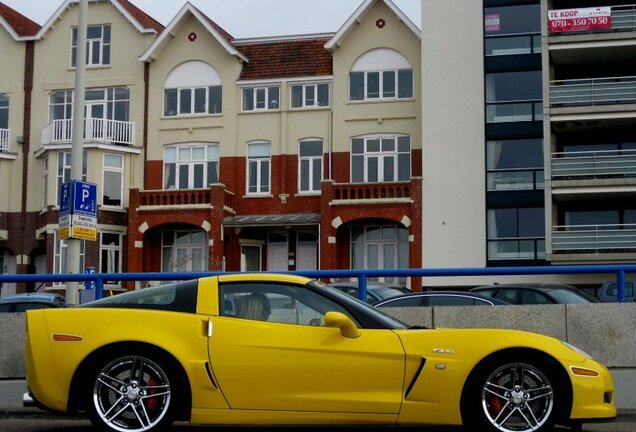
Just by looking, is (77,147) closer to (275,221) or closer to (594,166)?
(275,221)

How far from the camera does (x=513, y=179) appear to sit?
36.4 m

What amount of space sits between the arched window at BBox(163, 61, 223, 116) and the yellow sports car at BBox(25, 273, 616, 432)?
32.9 metres

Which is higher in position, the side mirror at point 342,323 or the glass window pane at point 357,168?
the glass window pane at point 357,168

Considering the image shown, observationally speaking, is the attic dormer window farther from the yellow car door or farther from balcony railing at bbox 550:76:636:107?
the yellow car door

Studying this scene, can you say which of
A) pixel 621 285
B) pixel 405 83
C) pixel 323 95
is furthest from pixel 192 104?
pixel 621 285

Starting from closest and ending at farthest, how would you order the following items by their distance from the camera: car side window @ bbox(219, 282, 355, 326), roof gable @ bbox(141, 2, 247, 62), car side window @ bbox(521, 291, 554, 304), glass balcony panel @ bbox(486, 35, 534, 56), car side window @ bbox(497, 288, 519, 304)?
1. car side window @ bbox(219, 282, 355, 326)
2. car side window @ bbox(497, 288, 519, 304)
3. car side window @ bbox(521, 291, 554, 304)
4. glass balcony panel @ bbox(486, 35, 534, 56)
5. roof gable @ bbox(141, 2, 247, 62)

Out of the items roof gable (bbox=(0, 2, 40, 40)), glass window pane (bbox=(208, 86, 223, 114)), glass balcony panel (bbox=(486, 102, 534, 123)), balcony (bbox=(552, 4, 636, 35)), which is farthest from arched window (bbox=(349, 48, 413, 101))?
roof gable (bbox=(0, 2, 40, 40))

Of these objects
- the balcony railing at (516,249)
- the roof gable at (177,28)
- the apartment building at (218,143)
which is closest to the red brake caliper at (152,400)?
the apartment building at (218,143)

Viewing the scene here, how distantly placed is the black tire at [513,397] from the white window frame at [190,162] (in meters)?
32.7

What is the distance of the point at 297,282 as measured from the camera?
26.8 ft

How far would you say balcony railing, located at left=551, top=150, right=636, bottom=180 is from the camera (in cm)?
3481

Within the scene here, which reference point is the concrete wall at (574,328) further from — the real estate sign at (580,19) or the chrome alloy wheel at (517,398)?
the real estate sign at (580,19)

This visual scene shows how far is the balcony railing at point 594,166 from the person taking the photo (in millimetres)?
34812

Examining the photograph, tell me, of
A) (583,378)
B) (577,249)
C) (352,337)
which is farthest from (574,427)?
(577,249)
